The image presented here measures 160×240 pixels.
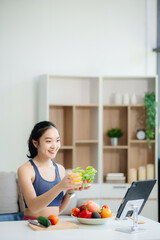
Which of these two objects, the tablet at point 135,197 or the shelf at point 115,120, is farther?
the shelf at point 115,120

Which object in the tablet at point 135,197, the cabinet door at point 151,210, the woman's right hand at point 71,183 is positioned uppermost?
the woman's right hand at point 71,183

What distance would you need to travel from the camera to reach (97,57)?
545cm

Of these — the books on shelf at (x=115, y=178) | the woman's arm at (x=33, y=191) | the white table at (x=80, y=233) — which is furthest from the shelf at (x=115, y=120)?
the white table at (x=80, y=233)

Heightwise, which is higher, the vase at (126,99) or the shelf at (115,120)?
the vase at (126,99)

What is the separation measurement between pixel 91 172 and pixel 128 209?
1.07 feet

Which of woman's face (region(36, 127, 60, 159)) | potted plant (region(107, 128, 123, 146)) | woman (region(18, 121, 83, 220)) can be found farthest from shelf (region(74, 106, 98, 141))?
woman's face (region(36, 127, 60, 159))

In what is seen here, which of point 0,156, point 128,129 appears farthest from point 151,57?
point 0,156

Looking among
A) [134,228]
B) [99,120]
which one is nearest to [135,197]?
[134,228]

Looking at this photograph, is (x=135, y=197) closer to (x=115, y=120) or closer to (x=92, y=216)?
(x=92, y=216)

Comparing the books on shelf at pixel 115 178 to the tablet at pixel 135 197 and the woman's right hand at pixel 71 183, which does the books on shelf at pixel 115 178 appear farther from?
the woman's right hand at pixel 71 183

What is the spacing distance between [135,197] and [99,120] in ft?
8.49

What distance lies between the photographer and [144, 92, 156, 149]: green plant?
5.12m

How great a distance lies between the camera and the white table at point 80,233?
2.25 m

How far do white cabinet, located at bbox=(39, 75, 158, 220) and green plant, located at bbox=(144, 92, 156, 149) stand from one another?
0.08 metres
